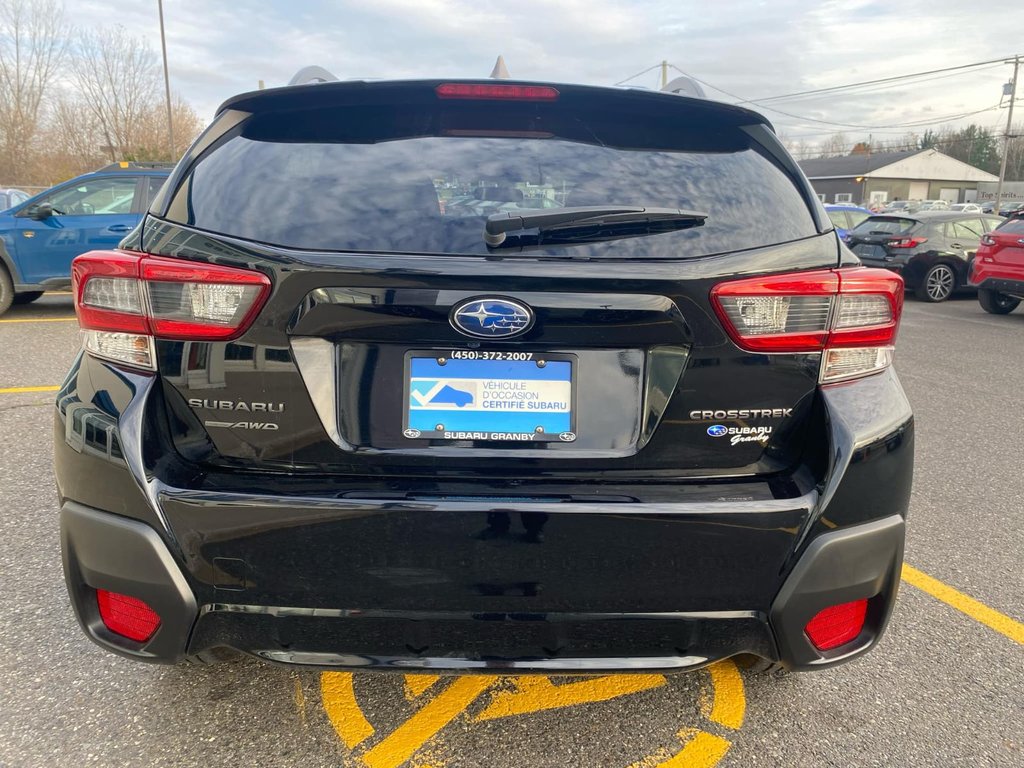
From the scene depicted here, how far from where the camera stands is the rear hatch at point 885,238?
1266 cm

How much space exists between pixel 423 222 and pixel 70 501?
3.51 feet

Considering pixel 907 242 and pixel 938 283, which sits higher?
pixel 907 242

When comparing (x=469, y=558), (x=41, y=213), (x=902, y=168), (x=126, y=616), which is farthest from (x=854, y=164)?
(x=126, y=616)

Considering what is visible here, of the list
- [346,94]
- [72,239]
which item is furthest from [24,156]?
[346,94]

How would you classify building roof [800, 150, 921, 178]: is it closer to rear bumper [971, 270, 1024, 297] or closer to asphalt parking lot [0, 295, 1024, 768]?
rear bumper [971, 270, 1024, 297]

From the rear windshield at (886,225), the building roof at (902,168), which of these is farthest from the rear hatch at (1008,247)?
the building roof at (902,168)

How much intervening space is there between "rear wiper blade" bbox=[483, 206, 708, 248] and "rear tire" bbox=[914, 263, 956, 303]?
1309 cm

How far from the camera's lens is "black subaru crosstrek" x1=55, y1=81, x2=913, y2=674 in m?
1.57

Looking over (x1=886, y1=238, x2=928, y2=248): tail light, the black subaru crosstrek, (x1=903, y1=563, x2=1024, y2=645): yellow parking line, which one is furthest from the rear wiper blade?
(x1=886, y1=238, x2=928, y2=248): tail light

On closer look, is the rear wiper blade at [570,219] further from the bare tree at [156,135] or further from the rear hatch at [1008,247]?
the bare tree at [156,135]

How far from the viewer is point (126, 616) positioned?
175 cm

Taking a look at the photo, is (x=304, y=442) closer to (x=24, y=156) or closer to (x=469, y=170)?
(x=469, y=170)

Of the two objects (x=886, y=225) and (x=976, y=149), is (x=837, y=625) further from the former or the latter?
(x=976, y=149)

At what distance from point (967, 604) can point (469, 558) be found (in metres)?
2.25
